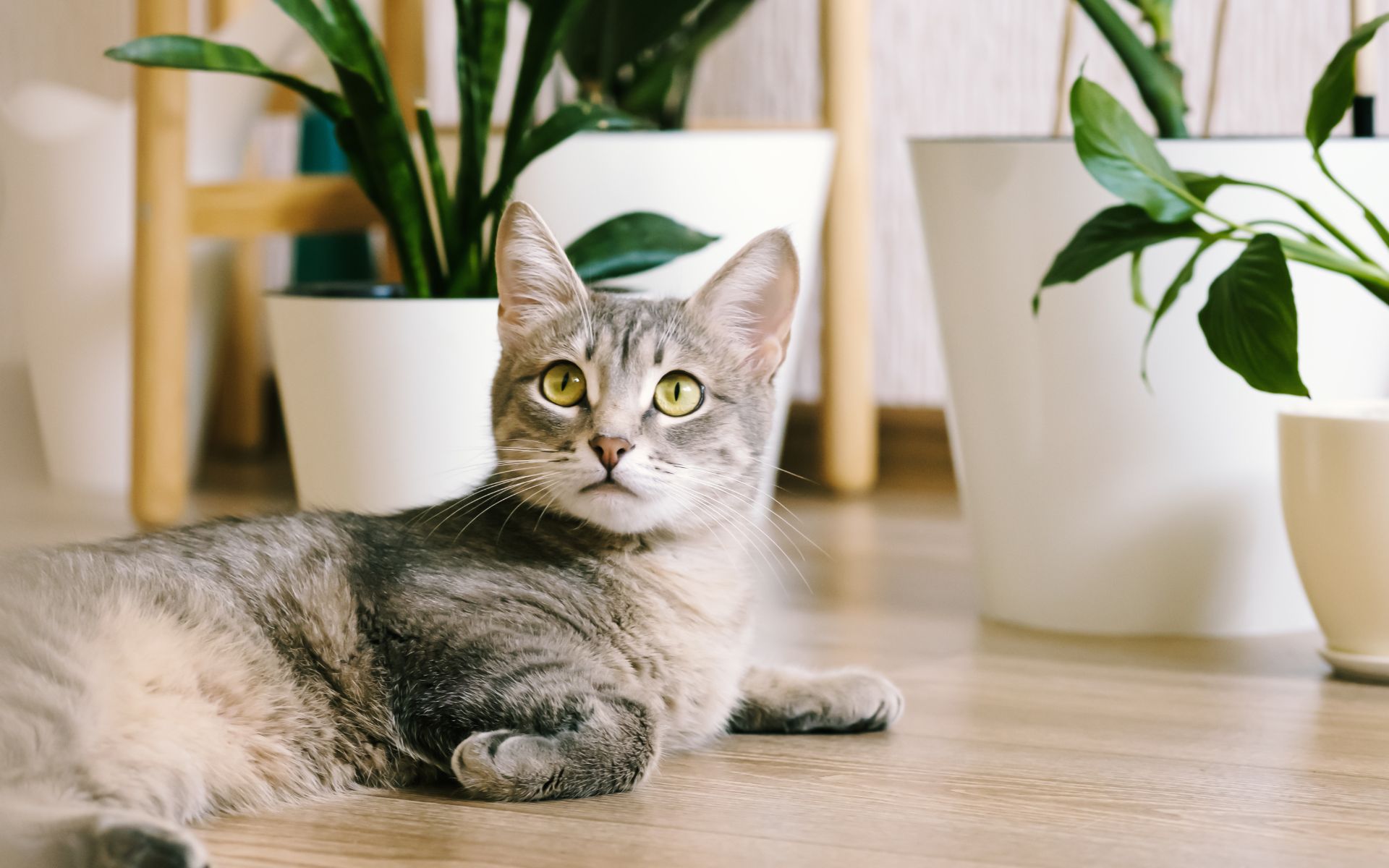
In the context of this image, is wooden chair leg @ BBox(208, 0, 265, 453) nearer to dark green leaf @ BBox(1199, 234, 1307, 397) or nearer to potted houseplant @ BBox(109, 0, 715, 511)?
potted houseplant @ BBox(109, 0, 715, 511)

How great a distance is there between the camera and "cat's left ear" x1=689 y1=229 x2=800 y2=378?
1050 millimetres

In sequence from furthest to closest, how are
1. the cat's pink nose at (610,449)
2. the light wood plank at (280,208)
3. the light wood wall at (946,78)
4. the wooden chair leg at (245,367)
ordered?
the wooden chair leg at (245,367), the light wood wall at (946,78), the light wood plank at (280,208), the cat's pink nose at (610,449)

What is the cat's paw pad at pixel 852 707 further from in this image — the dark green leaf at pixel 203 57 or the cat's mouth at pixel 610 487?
the dark green leaf at pixel 203 57

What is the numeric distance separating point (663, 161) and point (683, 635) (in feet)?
2.58

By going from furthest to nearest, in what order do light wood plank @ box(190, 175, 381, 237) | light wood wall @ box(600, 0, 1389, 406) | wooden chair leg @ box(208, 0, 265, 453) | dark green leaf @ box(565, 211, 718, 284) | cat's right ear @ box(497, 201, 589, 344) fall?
wooden chair leg @ box(208, 0, 265, 453) → light wood wall @ box(600, 0, 1389, 406) → light wood plank @ box(190, 175, 381, 237) → dark green leaf @ box(565, 211, 718, 284) → cat's right ear @ box(497, 201, 589, 344)

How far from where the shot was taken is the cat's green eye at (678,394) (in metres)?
1.00

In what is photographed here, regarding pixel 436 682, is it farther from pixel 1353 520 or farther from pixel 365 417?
pixel 1353 520

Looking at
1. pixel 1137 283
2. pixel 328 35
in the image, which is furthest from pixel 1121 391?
pixel 328 35

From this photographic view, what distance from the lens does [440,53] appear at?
2469 millimetres

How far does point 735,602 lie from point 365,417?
550 mm

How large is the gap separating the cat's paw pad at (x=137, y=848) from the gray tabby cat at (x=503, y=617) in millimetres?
20

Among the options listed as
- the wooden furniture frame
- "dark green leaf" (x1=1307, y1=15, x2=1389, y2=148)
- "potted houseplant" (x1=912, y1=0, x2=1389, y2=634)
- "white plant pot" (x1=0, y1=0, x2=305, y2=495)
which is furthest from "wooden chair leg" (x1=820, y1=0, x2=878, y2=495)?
"dark green leaf" (x1=1307, y1=15, x2=1389, y2=148)

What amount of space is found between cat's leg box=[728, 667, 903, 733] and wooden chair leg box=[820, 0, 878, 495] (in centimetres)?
110

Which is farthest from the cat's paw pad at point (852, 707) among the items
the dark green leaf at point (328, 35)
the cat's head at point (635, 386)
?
the dark green leaf at point (328, 35)
